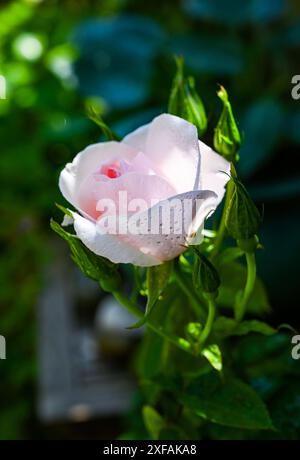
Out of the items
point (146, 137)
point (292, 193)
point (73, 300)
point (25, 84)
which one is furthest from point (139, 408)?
point (25, 84)

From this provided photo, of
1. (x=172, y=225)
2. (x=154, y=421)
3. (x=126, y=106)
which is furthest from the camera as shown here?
(x=126, y=106)

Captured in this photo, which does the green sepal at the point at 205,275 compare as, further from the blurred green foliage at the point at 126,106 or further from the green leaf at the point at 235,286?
the blurred green foliage at the point at 126,106

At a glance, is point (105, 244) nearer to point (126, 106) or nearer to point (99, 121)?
point (99, 121)

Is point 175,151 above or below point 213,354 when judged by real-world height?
above

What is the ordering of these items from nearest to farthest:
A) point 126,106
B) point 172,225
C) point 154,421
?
Result: 1. point 172,225
2. point 154,421
3. point 126,106

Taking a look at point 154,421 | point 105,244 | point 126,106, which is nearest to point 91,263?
point 105,244

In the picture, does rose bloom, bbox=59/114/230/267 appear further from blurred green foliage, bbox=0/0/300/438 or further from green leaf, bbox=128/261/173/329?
blurred green foliage, bbox=0/0/300/438
